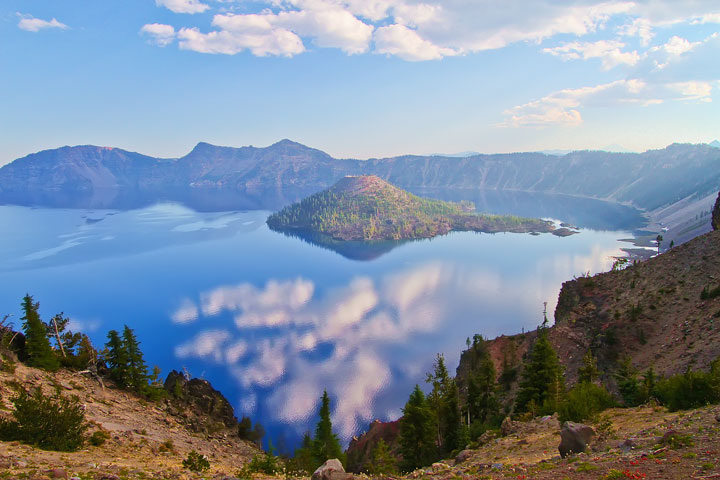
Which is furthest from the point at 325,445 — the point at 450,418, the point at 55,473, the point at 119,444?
the point at 55,473

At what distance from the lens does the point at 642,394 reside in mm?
30734

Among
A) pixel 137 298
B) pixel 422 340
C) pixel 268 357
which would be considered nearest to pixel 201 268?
pixel 137 298

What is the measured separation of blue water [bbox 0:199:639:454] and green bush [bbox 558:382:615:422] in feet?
158

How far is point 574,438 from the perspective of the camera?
21.5 metres

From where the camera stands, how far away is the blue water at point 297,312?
84.4 meters

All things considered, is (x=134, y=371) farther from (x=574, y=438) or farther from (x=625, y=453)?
(x=625, y=453)

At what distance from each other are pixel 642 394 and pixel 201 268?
6817 inches

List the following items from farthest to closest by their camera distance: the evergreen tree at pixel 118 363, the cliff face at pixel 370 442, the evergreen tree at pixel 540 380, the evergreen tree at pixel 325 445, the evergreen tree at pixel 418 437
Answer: the cliff face at pixel 370 442 → the evergreen tree at pixel 325 445 → the evergreen tree at pixel 118 363 → the evergreen tree at pixel 418 437 → the evergreen tree at pixel 540 380

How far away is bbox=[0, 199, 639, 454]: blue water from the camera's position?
84375mm

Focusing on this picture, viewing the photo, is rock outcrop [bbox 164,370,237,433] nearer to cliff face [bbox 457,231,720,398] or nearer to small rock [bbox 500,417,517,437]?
small rock [bbox 500,417,517,437]

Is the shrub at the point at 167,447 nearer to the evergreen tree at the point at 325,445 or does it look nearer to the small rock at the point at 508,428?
the evergreen tree at the point at 325,445

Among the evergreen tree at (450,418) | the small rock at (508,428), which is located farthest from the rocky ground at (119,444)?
the evergreen tree at (450,418)

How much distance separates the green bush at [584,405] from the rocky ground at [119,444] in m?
23.4

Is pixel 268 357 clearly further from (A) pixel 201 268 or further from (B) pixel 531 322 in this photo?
(A) pixel 201 268
